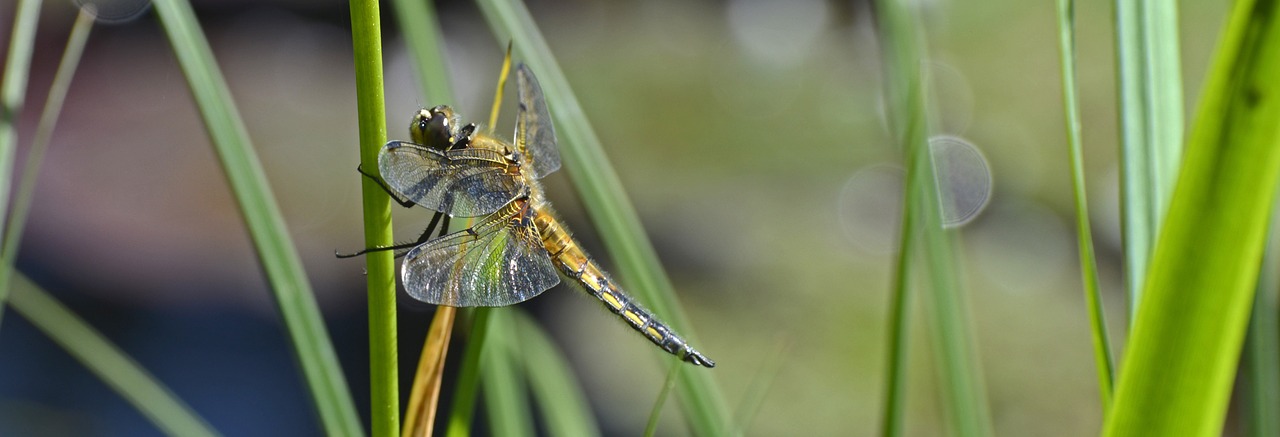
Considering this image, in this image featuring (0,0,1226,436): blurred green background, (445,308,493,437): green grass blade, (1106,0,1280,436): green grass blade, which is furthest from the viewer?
(0,0,1226,436): blurred green background

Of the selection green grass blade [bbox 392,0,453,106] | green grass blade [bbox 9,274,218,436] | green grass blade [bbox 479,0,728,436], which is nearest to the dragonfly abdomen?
green grass blade [bbox 479,0,728,436]

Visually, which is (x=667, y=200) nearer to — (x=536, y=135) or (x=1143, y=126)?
(x=536, y=135)

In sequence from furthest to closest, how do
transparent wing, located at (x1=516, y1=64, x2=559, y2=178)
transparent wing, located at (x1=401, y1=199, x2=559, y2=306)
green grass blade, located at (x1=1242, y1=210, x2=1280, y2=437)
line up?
transparent wing, located at (x1=516, y1=64, x2=559, y2=178)
transparent wing, located at (x1=401, y1=199, x2=559, y2=306)
green grass blade, located at (x1=1242, y1=210, x2=1280, y2=437)

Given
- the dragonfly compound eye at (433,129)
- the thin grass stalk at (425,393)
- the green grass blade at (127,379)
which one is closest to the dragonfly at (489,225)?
the dragonfly compound eye at (433,129)

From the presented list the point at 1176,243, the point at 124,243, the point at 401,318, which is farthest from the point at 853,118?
the point at 1176,243

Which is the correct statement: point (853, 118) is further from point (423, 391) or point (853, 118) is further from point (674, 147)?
point (423, 391)

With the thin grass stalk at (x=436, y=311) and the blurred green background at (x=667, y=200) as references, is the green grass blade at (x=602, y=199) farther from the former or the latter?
the blurred green background at (x=667, y=200)

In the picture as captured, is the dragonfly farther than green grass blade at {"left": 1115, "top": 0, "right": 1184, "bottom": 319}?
Yes

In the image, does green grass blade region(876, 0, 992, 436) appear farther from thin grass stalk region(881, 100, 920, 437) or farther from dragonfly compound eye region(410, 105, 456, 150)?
dragonfly compound eye region(410, 105, 456, 150)
